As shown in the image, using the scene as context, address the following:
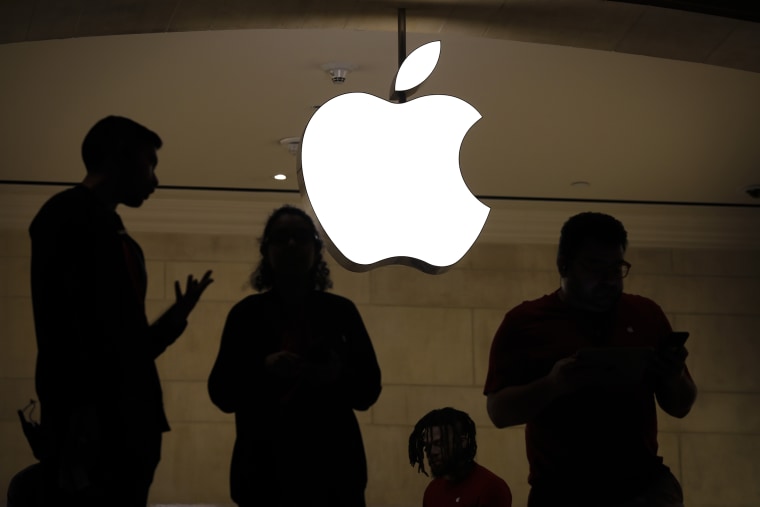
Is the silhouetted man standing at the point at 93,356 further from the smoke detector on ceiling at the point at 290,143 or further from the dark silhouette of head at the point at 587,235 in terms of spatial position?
the smoke detector on ceiling at the point at 290,143

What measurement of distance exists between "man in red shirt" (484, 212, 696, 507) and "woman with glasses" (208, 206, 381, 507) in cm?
34

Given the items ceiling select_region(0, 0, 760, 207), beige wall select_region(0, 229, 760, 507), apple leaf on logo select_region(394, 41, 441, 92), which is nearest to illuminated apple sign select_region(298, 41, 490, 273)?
apple leaf on logo select_region(394, 41, 441, 92)

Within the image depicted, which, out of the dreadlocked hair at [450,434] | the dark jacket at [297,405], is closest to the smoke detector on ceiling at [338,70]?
the dreadlocked hair at [450,434]

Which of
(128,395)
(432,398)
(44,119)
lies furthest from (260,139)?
(128,395)

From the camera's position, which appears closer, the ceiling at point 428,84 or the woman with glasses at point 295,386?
the woman with glasses at point 295,386

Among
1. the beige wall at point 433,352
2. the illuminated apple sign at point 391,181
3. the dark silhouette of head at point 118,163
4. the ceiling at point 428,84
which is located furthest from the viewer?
the beige wall at point 433,352

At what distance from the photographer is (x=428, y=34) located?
4016 mm

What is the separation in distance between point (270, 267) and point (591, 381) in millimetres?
770

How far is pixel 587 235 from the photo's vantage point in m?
2.50

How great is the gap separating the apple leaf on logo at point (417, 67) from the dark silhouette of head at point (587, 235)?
100 centimetres

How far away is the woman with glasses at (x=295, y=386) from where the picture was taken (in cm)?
225

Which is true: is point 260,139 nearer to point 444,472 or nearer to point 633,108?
point 633,108

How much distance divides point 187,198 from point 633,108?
9.25 feet

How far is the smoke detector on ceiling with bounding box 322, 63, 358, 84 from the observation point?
434cm
